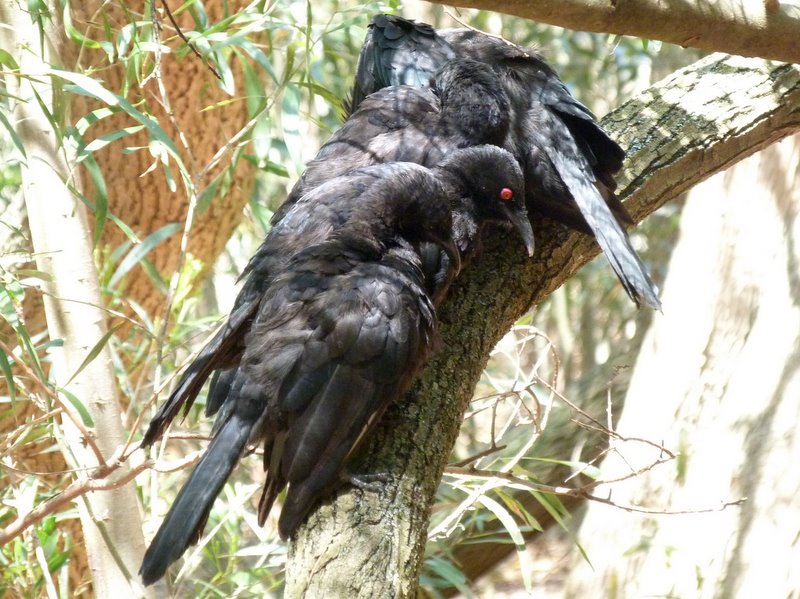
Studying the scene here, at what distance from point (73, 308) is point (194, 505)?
3.69ft

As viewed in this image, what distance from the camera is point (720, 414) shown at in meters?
4.87

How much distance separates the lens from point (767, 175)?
203 inches

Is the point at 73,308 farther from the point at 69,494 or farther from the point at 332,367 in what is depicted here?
the point at 332,367

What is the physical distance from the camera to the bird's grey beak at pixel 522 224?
314 cm

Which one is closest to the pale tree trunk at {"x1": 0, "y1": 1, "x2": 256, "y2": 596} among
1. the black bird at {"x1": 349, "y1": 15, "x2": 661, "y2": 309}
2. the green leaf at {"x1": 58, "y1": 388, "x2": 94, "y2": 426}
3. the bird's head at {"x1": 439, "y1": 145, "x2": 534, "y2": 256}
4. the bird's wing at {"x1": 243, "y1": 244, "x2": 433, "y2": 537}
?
the black bird at {"x1": 349, "y1": 15, "x2": 661, "y2": 309}

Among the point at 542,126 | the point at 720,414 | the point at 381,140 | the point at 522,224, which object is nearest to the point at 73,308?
the point at 381,140

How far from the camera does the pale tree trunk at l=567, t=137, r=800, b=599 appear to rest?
443 centimetres

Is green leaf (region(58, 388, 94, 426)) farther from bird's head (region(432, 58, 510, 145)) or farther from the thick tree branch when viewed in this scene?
the thick tree branch

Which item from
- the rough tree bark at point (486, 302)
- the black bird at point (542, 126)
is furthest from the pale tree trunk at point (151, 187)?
the rough tree bark at point (486, 302)

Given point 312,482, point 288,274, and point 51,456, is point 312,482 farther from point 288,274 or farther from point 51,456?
point 51,456

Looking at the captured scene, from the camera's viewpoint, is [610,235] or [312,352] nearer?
[312,352]

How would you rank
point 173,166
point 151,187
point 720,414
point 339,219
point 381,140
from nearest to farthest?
point 339,219 < point 381,140 < point 720,414 < point 151,187 < point 173,166

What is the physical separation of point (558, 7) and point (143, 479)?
3164 mm

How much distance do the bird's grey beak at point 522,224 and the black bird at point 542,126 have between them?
187 millimetres
